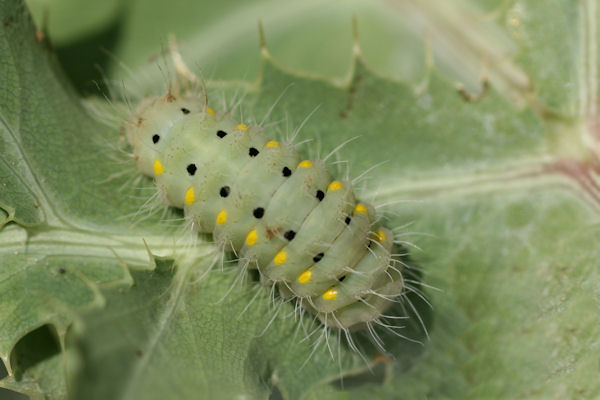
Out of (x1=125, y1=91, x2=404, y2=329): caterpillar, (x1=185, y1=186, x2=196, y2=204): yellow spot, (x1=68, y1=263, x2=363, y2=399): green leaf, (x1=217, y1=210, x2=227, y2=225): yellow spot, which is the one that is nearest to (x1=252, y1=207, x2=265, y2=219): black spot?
(x1=125, y1=91, x2=404, y2=329): caterpillar

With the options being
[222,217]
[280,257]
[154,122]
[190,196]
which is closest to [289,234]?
[280,257]

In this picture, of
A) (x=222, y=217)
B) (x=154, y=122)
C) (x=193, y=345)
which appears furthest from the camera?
(x=154, y=122)

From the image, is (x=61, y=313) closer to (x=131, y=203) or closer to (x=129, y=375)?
(x=131, y=203)

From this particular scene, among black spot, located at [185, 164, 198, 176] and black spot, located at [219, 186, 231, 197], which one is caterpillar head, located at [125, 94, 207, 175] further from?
black spot, located at [219, 186, 231, 197]

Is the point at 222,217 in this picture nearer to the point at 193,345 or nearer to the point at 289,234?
the point at 289,234

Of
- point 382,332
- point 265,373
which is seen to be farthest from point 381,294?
point 265,373

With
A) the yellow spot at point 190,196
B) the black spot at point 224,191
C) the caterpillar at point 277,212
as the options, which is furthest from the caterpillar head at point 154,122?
the black spot at point 224,191

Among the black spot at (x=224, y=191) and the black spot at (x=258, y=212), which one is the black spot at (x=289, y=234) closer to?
the black spot at (x=258, y=212)
